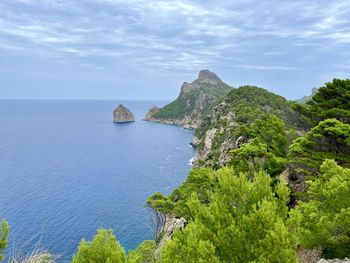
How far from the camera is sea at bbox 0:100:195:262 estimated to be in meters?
56.5

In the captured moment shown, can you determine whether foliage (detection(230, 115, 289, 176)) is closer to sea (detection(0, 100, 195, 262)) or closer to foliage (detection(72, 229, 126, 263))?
foliage (detection(72, 229, 126, 263))

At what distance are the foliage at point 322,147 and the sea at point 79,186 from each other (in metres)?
23.9

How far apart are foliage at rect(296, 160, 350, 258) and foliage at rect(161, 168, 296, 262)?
5.07 metres

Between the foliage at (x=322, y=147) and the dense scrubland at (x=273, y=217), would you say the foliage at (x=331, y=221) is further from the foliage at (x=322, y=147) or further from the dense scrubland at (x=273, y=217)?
the foliage at (x=322, y=147)

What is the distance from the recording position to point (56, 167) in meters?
103

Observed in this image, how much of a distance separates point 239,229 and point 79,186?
Answer: 252 feet

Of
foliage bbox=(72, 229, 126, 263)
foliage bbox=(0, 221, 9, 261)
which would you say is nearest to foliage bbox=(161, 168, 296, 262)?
foliage bbox=(72, 229, 126, 263)

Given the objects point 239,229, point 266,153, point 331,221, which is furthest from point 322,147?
point 239,229

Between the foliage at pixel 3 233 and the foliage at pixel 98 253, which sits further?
the foliage at pixel 98 253

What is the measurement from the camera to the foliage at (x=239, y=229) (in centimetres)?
1370

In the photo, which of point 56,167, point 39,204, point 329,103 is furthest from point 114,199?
point 329,103

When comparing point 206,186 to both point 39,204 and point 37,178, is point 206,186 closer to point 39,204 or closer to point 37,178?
point 39,204

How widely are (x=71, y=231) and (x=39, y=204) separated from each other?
16.3m

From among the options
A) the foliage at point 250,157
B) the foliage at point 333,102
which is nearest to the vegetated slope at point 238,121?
the foliage at point 250,157
